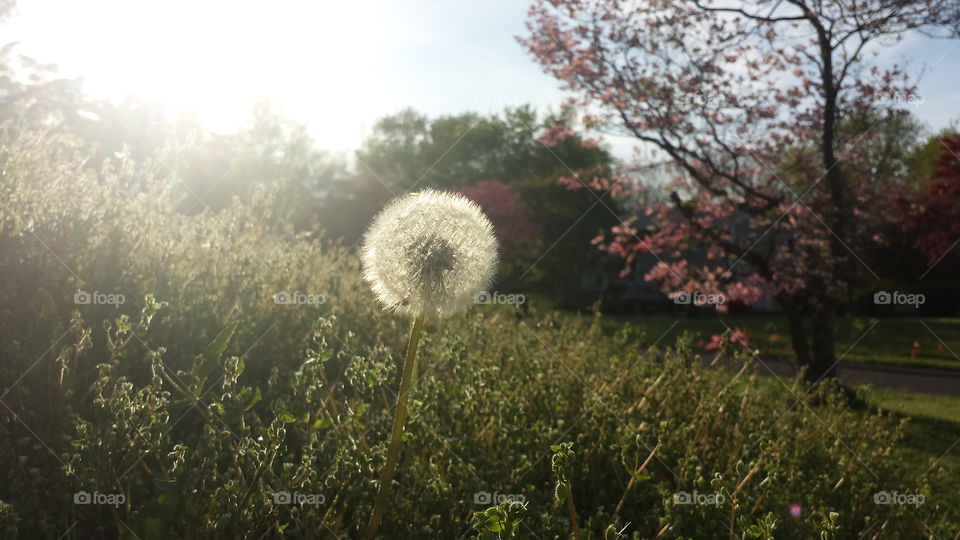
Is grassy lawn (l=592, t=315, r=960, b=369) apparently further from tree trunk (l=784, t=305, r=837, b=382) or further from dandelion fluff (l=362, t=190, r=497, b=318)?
dandelion fluff (l=362, t=190, r=497, b=318)

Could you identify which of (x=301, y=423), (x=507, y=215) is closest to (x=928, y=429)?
(x=301, y=423)

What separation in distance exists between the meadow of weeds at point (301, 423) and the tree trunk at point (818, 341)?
3751mm

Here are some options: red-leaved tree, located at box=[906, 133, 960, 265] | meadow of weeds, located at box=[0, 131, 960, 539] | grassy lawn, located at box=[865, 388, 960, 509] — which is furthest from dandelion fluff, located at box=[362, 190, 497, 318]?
red-leaved tree, located at box=[906, 133, 960, 265]

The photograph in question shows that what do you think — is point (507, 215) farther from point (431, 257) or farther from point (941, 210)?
point (431, 257)

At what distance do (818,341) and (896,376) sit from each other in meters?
3.40

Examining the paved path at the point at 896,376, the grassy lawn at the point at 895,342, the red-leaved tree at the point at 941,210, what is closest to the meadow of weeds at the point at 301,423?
the red-leaved tree at the point at 941,210

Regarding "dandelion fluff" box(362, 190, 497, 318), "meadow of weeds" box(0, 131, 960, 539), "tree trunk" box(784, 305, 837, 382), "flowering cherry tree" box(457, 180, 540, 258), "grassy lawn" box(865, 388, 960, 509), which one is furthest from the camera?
"flowering cherry tree" box(457, 180, 540, 258)

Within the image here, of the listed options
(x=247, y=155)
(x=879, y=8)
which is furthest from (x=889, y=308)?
(x=247, y=155)

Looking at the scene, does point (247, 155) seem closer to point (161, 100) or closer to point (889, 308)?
point (161, 100)

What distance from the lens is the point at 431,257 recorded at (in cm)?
277

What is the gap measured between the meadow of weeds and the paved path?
515 cm

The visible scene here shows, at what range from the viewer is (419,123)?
47.3 metres

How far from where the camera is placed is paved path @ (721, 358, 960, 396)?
11492mm

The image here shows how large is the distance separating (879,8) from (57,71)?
1966cm
